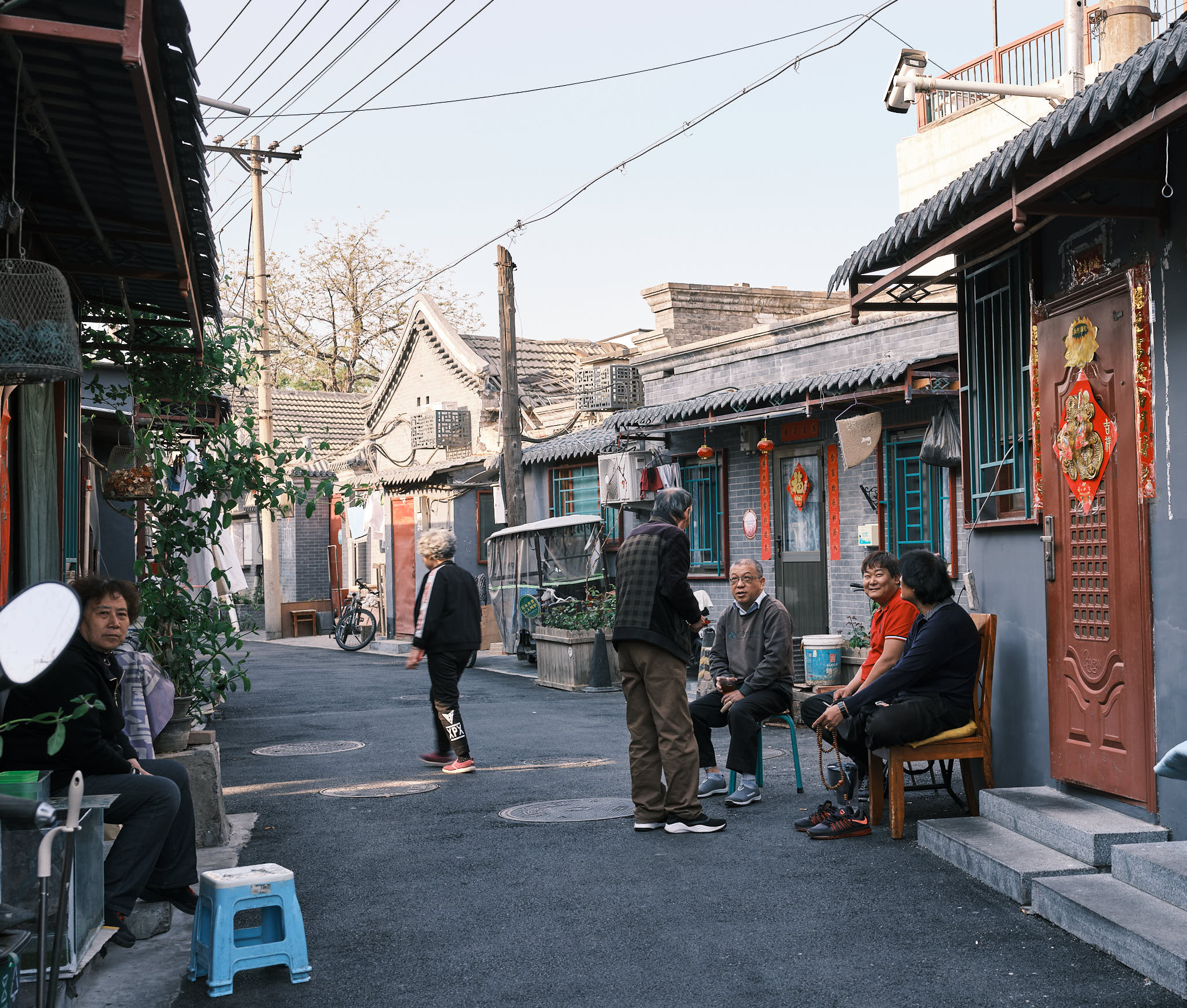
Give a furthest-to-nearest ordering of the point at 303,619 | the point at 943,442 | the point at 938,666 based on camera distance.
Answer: the point at 303,619 → the point at 943,442 → the point at 938,666

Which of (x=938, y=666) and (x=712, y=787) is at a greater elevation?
(x=938, y=666)

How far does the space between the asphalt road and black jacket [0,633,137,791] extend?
3.10ft

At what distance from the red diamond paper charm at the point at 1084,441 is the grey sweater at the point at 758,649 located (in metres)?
1.90

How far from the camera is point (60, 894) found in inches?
133

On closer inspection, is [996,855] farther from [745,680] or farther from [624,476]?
[624,476]

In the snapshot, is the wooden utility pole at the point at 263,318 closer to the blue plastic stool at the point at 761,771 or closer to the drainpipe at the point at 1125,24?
the drainpipe at the point at 1125,24

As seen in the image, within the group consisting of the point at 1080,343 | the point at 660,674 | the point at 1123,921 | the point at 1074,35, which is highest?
the point at 1074,35

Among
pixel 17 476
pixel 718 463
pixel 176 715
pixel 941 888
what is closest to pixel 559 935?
pixel 941 888

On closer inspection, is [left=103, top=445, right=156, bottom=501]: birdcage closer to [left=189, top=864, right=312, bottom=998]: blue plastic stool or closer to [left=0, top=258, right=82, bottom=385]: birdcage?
[left=0, top=258, right=82, bottom=385]: birdcage

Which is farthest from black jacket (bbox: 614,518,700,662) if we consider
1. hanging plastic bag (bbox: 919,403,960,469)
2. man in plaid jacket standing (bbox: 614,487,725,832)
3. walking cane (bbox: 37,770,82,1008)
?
hanging plastic bag (bbox: 919,403,960,469)

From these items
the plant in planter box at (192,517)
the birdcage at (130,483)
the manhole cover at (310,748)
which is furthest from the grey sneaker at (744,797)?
the birdcage at (130,483)

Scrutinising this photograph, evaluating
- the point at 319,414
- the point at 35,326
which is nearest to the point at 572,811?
the point at 35,326

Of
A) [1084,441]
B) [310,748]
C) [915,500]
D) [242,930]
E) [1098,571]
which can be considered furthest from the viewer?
[915,500]

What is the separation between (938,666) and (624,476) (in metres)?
10.6
